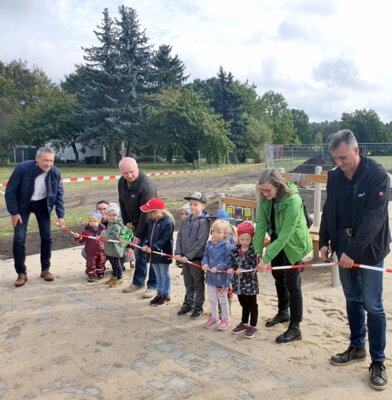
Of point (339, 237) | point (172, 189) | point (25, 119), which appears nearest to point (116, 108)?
point (25, 119)

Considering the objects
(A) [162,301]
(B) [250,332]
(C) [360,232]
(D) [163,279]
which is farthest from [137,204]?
(C) [360,232]

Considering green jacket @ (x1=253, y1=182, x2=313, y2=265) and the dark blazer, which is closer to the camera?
green jacket @ (x1=253, y1=182, x2=313, y2=265)

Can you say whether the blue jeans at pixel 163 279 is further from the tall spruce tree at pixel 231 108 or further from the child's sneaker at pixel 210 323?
the tall spruce tree at pixel 231 108

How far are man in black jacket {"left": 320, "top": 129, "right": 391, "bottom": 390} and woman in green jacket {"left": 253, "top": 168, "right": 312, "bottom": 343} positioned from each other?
0.38m

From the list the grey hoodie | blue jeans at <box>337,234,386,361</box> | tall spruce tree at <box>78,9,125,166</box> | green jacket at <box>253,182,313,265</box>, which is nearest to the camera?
blue jeans at <box>337,234,386,361</box>

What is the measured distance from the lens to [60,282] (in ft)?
19.7

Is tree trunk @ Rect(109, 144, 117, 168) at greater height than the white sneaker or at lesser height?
greater

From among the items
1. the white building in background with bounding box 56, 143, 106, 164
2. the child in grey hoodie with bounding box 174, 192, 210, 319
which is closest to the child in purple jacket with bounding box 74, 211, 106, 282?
the child in grey hoodie with bounding box 174, 192, 210, 319

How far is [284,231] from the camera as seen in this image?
3783mm

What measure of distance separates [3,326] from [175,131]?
108 feet

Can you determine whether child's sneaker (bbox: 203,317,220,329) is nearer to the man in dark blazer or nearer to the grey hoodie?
the grey hoodie

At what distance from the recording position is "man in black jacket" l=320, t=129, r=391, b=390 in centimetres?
314

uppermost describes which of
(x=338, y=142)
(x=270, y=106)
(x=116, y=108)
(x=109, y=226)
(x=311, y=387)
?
(x=270, y=106)

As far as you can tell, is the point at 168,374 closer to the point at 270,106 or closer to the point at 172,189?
the point at 172,189
